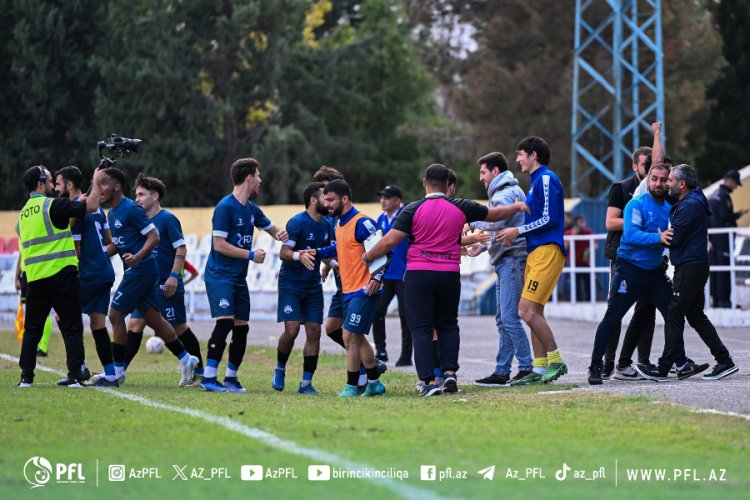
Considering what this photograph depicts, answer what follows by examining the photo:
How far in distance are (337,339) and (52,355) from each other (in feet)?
23.0

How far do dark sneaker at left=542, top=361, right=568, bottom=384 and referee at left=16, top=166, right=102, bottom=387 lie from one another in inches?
162

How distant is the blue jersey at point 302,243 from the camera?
12.2 m

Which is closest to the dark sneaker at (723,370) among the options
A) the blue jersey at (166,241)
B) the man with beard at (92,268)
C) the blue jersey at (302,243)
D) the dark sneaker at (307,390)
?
the dark sneaker at (307,390)

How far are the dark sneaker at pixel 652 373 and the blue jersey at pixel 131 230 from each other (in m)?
4.62

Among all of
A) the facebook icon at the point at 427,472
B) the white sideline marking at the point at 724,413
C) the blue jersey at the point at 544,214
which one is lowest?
the white sideline marking at the point at 724,413

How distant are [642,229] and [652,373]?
1.44 meters

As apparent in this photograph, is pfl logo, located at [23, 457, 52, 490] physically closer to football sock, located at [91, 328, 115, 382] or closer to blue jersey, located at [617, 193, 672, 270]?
football sock, located at [91, 328, 115, 382]

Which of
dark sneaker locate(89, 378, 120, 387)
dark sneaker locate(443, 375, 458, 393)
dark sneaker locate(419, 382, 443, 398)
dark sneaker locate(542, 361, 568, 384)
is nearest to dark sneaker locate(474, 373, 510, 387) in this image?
dark sneaker locate(542, 361, 568, 384)

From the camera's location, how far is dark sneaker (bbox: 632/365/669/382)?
40.5 feet

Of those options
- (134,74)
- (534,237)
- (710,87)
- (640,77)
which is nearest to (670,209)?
(534,237)

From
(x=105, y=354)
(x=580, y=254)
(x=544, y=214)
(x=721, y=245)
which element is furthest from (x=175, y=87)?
(x=544, y=214)

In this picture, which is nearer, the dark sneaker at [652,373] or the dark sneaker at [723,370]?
the dark sneaker at [723,370]

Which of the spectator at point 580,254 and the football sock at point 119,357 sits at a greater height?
the spectator at point 580,254

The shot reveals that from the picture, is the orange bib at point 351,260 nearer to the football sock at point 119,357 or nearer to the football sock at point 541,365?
the football sock at point 541,365
